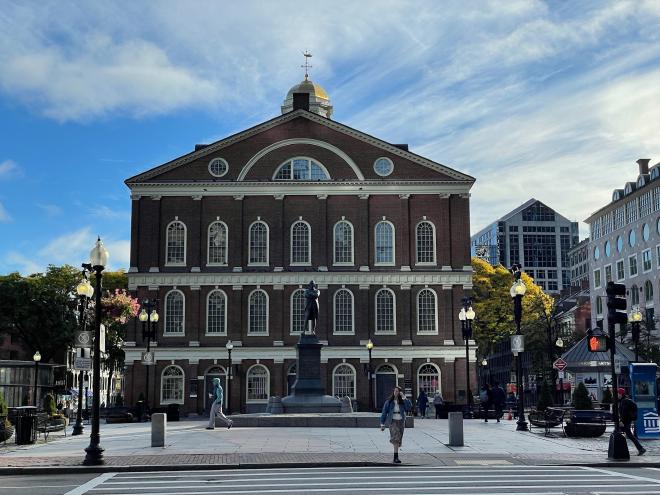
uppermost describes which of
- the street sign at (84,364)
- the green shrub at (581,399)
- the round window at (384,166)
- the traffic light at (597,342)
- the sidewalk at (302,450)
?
the round window at (384,166)

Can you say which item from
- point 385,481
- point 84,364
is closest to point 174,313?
point 84,364

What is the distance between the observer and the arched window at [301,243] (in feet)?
200

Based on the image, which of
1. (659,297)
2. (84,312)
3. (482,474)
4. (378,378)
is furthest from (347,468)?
(659,297)

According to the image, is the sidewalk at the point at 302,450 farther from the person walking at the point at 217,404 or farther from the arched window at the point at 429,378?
the arched window at the point at 429,378

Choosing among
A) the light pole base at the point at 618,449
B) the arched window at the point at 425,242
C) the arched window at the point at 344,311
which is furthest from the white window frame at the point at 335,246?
the light pole base at the point at 618,449

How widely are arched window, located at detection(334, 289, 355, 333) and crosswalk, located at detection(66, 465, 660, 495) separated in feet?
129

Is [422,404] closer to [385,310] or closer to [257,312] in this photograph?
[385,310]

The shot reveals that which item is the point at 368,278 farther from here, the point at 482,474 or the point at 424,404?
the point at 482,474

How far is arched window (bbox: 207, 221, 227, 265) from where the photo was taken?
60875mm

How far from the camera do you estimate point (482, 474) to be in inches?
750

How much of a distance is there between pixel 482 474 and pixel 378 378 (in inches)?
1607

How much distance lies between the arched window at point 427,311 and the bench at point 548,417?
24.4 meters

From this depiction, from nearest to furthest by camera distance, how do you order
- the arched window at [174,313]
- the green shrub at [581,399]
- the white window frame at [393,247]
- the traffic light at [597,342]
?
the traffic light at [597,342] → the green shrub at [581,399] → the arched window at [174,313] → the white window frame at [393,247]

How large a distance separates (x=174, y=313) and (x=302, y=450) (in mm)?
36872
